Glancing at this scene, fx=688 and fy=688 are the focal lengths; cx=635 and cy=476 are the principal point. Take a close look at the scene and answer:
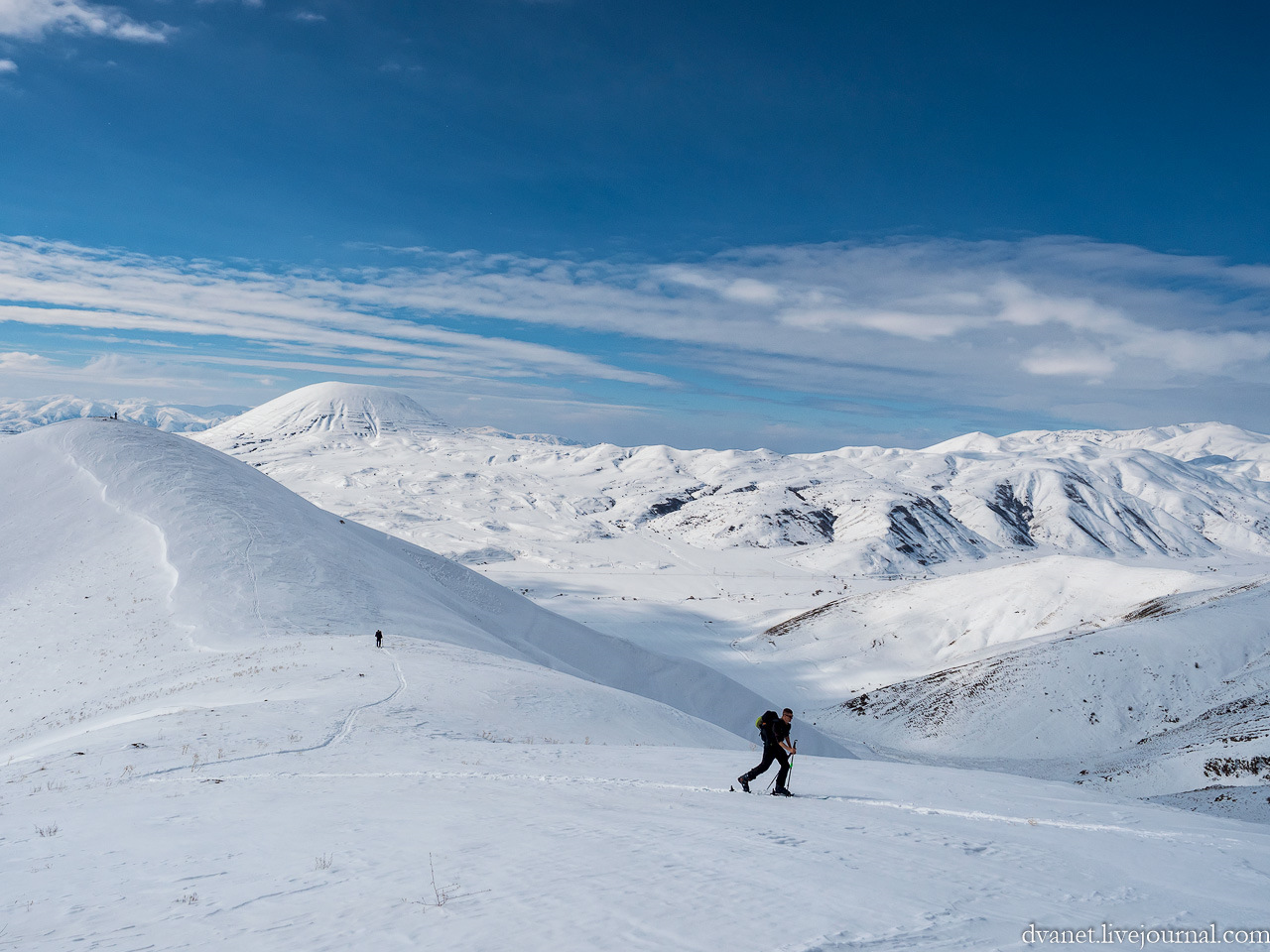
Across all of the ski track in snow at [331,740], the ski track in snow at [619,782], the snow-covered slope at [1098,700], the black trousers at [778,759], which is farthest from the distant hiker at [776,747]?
the snow-covered slope at [1098,700]

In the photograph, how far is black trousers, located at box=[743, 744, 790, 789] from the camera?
13109 mm

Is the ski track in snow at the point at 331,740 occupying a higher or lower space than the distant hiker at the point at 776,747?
lower

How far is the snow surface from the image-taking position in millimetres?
7352

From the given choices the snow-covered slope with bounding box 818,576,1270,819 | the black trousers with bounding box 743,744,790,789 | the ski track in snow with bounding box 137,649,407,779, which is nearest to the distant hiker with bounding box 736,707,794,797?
the black trousers with bounding box 743,744,790,789

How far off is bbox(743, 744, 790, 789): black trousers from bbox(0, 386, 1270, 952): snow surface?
44 centimetres

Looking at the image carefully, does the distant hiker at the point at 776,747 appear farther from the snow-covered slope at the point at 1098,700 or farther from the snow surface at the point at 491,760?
the snow-covered slope at the point at 1098,700

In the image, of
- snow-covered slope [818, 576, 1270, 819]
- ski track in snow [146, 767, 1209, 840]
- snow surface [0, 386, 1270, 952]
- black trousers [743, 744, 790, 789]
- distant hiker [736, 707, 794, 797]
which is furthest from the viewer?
snow-covered slope [818, 576, 1270, 819]

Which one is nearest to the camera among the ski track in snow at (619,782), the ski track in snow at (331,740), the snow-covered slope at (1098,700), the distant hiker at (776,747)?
the ski track in snow at (619,782)

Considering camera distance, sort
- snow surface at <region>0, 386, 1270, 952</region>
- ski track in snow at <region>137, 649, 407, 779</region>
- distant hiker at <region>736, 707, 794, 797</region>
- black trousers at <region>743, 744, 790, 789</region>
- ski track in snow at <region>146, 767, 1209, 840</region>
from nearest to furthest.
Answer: snow surface at <region>0, 386, 1270, 952</region> → ski track in snow at <region>146, 767, 1209, 840</region> → distant hiker at <region>736, 707, 794, 797</region> → black trousers at <region>743, 744, 790, 789</region> → ski track in snow at <region>137, 649, 407, 779</region>

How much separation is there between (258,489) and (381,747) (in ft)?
163

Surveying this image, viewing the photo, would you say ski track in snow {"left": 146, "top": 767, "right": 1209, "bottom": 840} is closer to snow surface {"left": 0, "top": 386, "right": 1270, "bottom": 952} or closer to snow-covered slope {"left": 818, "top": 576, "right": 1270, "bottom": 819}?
snow surface {"left": 0, "top": 386, "right": 1270, "bottom": 952}

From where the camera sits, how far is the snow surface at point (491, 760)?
24.1 ft

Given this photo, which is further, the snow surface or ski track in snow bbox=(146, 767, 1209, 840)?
ski track in snow bbox=(146, 767, 1209, 840)

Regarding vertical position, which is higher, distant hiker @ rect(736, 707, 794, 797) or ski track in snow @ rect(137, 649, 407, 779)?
distant hiker @ rect(736, 707, 794, 797)
